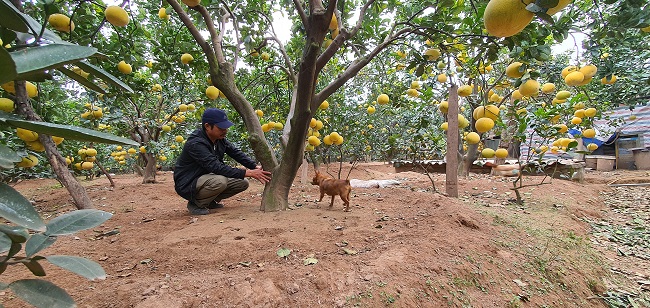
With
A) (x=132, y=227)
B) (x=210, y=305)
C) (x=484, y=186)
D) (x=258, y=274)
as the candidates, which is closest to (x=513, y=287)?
(x=258, y=274)

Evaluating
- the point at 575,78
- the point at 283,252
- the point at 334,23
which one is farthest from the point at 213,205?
the point at 575,78

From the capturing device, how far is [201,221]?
2.63m

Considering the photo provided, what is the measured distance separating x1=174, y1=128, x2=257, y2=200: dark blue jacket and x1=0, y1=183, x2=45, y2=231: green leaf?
Result: 2265 millimetres

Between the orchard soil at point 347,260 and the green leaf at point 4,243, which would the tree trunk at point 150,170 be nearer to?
the orchard soil at point 347,260

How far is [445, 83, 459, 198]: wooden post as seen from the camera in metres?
3.67

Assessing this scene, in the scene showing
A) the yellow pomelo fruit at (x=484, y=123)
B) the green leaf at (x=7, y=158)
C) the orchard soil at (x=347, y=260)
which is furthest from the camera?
the yellow pomelo fruit at (x=484, y=123)

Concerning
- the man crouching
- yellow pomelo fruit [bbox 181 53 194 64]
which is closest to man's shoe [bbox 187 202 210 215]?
the man crouching

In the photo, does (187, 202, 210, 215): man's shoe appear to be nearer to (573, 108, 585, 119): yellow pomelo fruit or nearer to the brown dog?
the brown dog

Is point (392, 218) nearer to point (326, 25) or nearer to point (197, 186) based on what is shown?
point (326, 25)

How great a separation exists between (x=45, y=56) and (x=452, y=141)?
3907 mm

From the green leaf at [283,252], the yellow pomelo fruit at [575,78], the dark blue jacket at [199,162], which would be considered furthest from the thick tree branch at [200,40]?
the yellow pomelo fruit at [575,78]

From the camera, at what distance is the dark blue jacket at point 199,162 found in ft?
9.17

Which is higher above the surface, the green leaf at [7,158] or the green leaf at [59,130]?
the green leaf at [59,130]

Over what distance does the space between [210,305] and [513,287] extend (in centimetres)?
171
